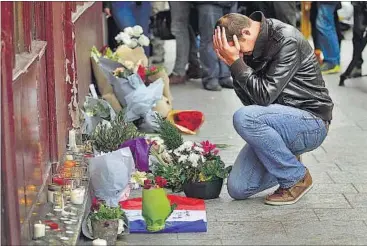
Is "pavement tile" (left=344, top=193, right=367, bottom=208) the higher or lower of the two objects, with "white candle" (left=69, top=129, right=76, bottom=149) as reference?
lower

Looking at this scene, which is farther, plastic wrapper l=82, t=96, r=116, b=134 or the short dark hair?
plastic wrapper l=82, t=96, r=116, b=134

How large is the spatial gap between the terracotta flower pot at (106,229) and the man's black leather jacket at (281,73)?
1.21 metres

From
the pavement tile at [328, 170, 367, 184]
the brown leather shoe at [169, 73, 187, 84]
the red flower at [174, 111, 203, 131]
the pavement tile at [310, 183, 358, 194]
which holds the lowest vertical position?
the brown leather shoe at [169, 73, 187, 84]

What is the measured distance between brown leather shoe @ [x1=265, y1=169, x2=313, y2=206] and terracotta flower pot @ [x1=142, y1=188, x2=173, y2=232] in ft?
2.93

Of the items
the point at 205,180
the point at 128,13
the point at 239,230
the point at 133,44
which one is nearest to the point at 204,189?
the point at 205,180

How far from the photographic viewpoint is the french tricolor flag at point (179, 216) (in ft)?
17.0

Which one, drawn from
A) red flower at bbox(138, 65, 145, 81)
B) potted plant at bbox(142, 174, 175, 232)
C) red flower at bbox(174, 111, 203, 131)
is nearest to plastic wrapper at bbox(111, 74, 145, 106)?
red flower at bbox(138, 65, 145, 81)

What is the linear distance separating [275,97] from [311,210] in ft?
2.48

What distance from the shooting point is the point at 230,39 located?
17.8 ft

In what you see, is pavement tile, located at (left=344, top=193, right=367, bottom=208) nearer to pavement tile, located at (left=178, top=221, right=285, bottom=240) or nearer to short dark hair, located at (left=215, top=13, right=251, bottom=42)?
pavement tile, located at (left=178, top=221, right=285, bottom=240)

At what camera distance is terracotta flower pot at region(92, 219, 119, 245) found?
4.84m

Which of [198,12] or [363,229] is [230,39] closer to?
[363,229]

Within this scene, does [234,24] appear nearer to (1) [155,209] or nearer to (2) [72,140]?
(1) [155,209]

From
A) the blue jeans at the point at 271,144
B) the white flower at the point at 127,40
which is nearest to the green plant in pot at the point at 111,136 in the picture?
the blue jeans at the point at 271,144
